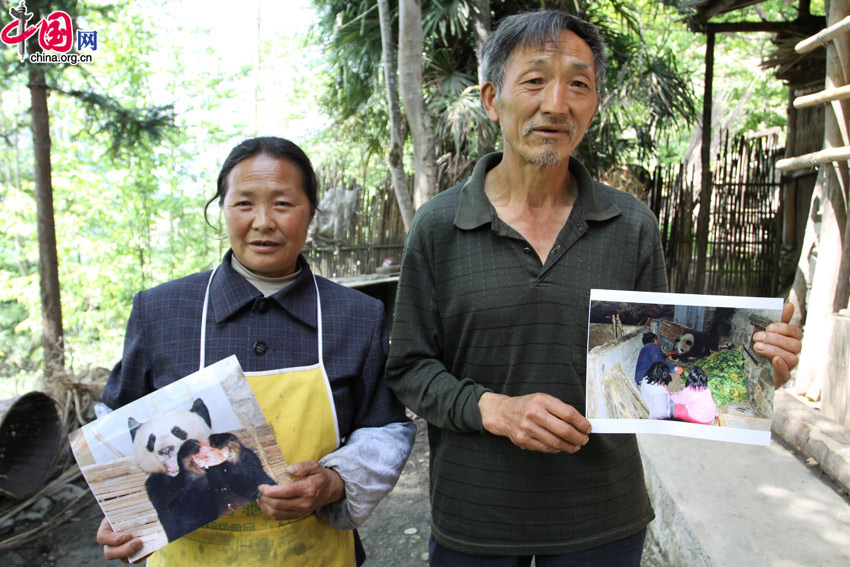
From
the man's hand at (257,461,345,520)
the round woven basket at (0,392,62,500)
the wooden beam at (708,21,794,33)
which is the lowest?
the round woven basket at (0,392,62,500)

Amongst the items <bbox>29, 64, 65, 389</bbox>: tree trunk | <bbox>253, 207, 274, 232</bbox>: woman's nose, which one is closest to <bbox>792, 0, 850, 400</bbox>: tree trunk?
<bbox>253, 207, 274, 232</bbox>: woman's nose

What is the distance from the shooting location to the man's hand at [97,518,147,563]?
48.3 inches

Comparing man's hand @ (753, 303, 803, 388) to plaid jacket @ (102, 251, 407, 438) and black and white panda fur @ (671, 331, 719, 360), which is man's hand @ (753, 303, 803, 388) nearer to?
black and white panda fur @ (671, 331, 719, 360)

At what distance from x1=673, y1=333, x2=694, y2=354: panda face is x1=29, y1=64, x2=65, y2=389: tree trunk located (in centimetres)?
445

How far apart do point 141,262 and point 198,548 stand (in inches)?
595

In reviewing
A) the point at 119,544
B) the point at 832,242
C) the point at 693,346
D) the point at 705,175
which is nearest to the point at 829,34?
the point at 832,242

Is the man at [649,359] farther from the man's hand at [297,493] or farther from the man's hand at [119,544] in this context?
the man's hand at [119,544]

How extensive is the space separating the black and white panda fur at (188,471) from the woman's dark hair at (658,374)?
840 mm

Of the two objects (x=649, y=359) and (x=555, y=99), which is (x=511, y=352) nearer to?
(x=649, y=359)

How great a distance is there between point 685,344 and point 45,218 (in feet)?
15.6

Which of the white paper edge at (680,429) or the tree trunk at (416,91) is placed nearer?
the white paper edge at (680,429)

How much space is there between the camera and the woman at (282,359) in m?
1.36

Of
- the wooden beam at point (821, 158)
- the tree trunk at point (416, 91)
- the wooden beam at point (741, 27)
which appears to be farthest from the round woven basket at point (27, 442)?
the wooden beam at point (741, 27)

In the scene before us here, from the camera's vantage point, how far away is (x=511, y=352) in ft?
4.43
